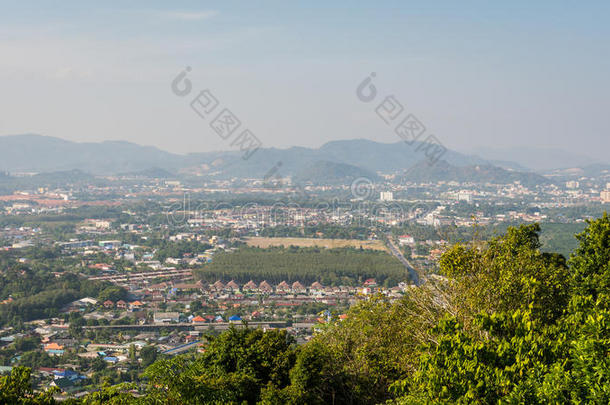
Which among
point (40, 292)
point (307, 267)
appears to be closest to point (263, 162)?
point (307, 267)

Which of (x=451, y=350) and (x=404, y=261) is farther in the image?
(x=404, y=261)

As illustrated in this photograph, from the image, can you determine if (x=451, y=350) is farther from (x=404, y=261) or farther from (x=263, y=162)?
(x=263, y=162)

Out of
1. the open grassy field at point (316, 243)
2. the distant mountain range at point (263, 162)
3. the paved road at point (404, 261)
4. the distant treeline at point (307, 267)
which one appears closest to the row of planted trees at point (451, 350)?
the distant treeline at point (307, 267)

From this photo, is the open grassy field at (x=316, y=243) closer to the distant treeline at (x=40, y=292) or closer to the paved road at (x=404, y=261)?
the paved road at (x=404, y=261)

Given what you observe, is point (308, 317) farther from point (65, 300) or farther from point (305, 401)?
point (305, 401)

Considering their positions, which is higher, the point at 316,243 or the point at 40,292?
the point at 316,243

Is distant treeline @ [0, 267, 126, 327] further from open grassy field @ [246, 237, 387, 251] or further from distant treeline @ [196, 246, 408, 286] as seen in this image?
open grassy field @ [246, 237, 387, 251]

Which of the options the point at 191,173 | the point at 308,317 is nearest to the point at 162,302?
the point at 308,317
